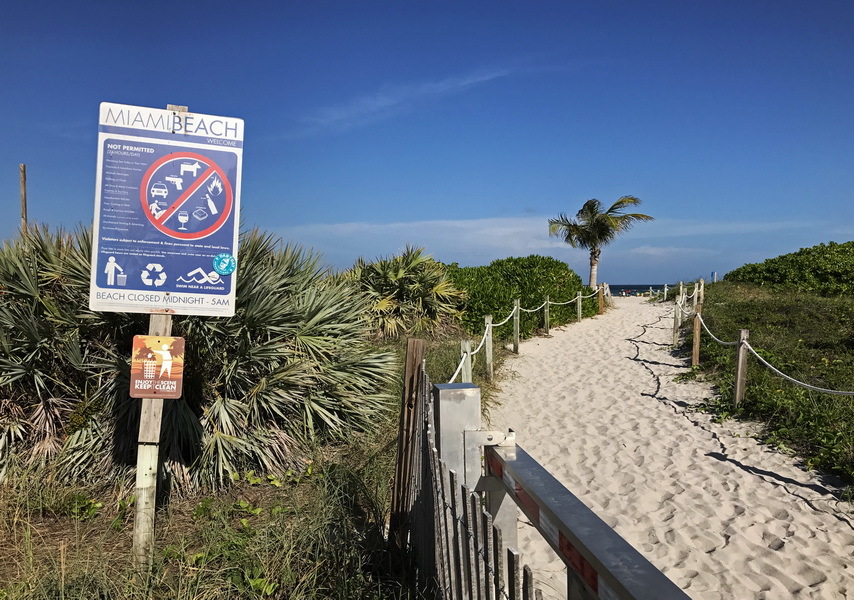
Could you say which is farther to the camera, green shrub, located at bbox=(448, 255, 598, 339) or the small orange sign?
green shrub, located at bbox=(448, 255, 598, 339)

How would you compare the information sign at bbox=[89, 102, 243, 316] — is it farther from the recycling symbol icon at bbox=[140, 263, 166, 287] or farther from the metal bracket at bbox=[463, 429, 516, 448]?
the metal bracket at bbox=[463, 429, 516, 448]

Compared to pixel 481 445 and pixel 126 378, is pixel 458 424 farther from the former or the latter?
pixel 126 378

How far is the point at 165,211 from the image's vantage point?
163 inches

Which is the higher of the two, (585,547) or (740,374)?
(585,547)

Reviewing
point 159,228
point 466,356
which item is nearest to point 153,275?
point 159,228

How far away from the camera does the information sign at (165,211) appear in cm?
407

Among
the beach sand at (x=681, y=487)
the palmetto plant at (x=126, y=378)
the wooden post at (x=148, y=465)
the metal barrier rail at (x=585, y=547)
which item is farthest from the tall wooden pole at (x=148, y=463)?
the metal barrier rail at (x=585, y=547)

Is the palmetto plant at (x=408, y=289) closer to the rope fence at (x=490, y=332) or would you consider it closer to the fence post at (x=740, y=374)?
the rope fence at (x=490, y=332)

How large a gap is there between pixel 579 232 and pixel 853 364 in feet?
68.5

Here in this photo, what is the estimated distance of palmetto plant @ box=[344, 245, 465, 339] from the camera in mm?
14519

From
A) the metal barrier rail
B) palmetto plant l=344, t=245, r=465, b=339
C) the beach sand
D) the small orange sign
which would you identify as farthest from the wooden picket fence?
palmetto plant l=344, t=245, r=465, b=339

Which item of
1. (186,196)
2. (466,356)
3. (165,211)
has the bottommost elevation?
(466,356)

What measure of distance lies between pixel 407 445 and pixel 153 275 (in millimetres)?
2071

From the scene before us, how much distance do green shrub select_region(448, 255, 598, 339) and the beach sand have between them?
4.17m
